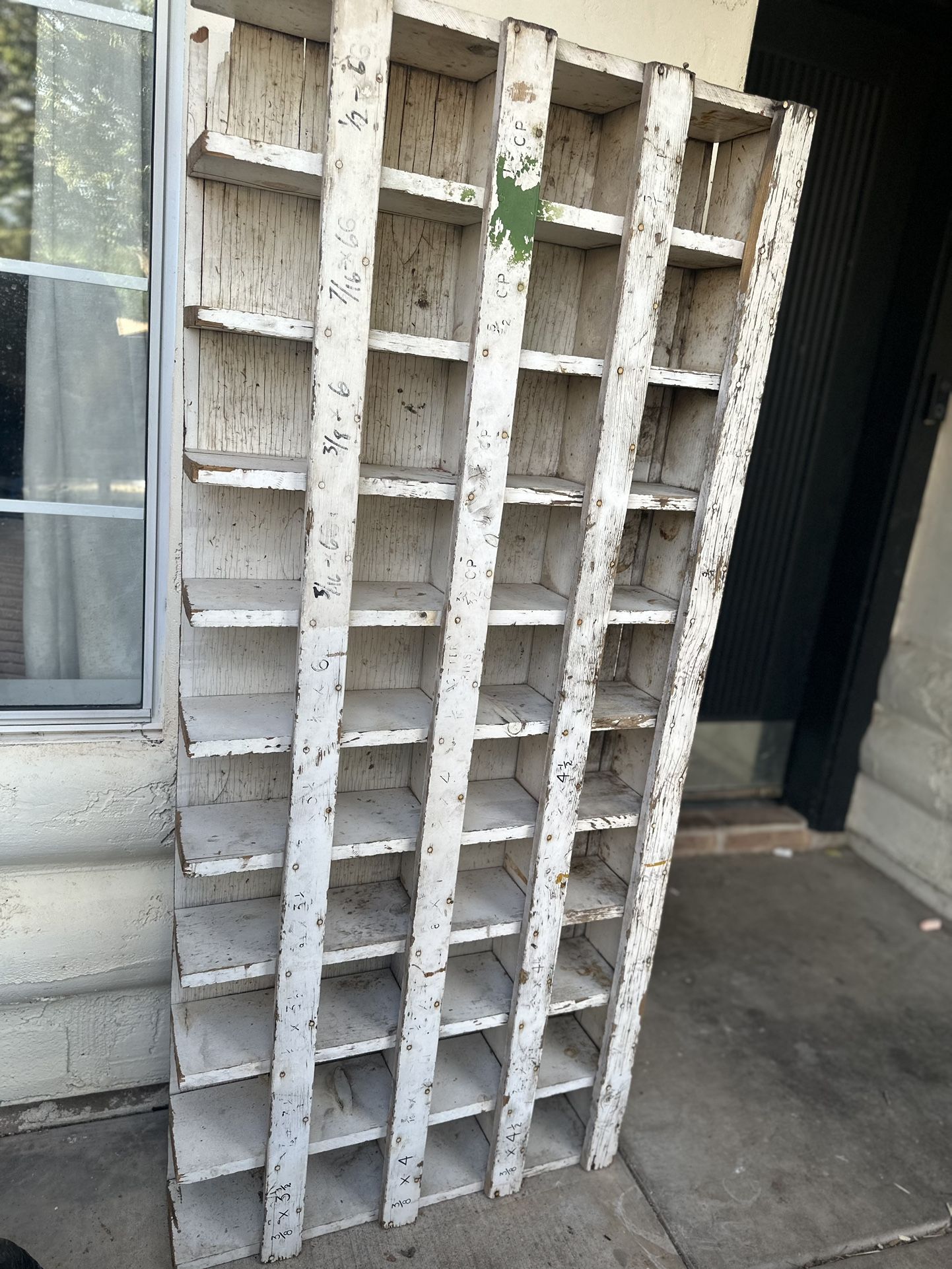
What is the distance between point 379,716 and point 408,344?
0.74m

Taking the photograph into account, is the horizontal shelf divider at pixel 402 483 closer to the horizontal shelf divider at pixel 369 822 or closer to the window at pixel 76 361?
the window at pixel 76 361

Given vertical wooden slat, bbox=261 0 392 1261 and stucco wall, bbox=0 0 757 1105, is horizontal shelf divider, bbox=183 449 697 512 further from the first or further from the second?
stucco wall, bbox=0 0 757 1105

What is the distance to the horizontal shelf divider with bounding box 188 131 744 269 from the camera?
143cm

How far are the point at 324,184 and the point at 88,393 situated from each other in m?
0.92

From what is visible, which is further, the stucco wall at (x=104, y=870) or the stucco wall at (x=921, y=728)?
the stucco wall at (x=921, y=728)

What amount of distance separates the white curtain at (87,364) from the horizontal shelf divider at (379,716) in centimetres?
48

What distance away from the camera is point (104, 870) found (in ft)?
7.36

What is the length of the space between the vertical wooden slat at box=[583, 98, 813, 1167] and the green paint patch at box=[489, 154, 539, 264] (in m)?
0.49

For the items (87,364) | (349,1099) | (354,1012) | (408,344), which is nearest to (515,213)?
(408,344)

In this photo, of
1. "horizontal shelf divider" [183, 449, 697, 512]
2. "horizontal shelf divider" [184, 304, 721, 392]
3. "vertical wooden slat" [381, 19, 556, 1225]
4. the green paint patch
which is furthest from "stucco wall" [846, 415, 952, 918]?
the green paint patch

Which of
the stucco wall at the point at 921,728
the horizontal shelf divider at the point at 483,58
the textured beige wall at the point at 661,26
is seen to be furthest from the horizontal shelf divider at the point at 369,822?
the stucco wall at the point at 921,728

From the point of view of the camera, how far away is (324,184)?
1.42 m

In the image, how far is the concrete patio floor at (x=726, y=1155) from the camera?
2.06 meters

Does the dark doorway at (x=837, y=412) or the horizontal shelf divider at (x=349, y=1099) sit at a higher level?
the dark doorway at (x=837, y=412)
